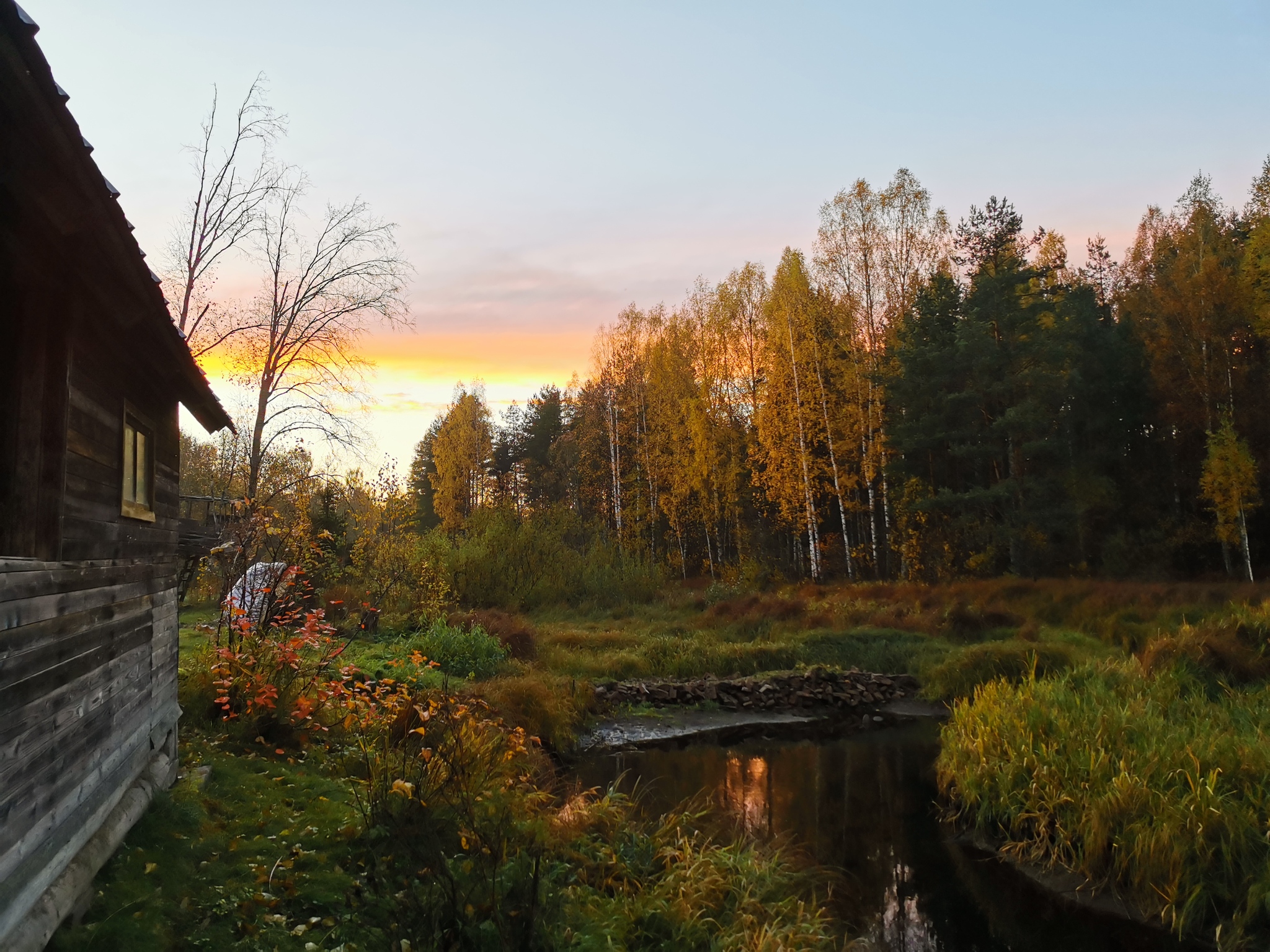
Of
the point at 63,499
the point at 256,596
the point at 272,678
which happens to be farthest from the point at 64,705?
the point at 256,596

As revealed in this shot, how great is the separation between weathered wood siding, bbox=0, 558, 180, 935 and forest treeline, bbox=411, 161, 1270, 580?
51.6 feet

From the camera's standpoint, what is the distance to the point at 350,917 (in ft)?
13.6

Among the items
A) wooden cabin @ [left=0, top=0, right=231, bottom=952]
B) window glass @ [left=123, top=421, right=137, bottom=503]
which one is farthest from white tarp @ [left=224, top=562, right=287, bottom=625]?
wooden cabin @ [left=0, top=0, right=231, bottom=952]

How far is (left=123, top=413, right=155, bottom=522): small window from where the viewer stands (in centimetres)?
484

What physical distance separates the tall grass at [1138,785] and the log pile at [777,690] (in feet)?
12.4

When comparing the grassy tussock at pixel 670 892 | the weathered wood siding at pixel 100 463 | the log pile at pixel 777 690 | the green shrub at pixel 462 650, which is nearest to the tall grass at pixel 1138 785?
the grassy tussock at pixel 670 892

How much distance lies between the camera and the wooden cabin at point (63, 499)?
8.93ft

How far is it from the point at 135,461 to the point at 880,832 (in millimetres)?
7543

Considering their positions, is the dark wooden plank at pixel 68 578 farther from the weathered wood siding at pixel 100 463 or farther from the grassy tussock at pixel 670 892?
the grassy tussock at pixel 670 892

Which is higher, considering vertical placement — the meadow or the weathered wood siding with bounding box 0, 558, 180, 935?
the weathered wood siding with bounding box 0, 558, 180, 935

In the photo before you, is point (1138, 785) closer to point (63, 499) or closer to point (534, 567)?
point (63, 499)

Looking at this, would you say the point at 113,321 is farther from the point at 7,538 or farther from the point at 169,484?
the point at 169,484

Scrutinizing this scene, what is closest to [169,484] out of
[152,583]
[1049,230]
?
[152,583]

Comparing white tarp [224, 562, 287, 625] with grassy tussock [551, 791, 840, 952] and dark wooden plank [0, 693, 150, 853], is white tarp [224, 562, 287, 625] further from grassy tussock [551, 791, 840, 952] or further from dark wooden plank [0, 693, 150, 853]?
grassy tussock [551, 791, 840, 952]
